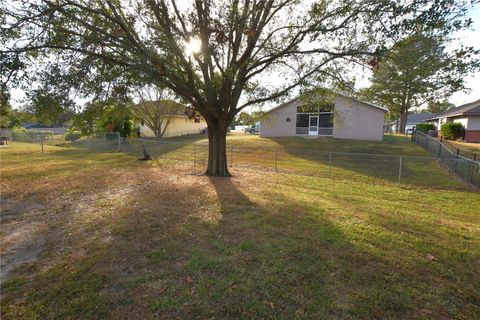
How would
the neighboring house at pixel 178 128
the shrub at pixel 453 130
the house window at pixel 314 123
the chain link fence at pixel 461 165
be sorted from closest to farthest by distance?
the chain link fence at pixel 461 165, the shrub at pixel 453 130, the house window at pixel 314 123, the neighboring house at pixel 178 128

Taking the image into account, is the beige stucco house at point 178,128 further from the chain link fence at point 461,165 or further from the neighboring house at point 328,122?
the chain link fence at point 461,165

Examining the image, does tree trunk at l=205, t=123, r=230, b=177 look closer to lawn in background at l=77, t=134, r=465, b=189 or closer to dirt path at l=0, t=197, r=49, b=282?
lawn in background at l=77, t=134, r=465, b=189

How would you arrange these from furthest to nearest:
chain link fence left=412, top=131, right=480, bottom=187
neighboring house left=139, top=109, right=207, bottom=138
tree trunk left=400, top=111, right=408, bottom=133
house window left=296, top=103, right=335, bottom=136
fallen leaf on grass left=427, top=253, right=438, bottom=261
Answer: tree trunk left=400, top=111, right=408, bottom=133
neighboring house left=139, top=109, right=207, bottom=138
house window left=296, top=103, right=335, bottom=136
chain link fence left=412, top=131, right=480, bottom=187
fallen leaf on grass left=427, top=253, right=438, bottom=261

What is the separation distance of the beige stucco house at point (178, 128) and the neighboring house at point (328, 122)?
507 inches

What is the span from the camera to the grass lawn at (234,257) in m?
2.69

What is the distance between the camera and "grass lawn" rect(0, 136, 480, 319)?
8.82 ft

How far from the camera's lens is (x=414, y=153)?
59.0ft

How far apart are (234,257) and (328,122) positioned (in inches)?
970

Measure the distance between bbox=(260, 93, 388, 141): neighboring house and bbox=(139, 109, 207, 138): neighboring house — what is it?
12.9 m

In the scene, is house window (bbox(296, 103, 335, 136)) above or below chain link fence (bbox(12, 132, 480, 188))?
above

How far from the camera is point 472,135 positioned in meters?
22.7

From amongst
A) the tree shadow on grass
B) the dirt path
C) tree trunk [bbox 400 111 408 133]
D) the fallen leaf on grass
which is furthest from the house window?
the dirt path

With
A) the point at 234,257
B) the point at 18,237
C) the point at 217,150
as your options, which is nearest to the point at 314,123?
the point at 217,150

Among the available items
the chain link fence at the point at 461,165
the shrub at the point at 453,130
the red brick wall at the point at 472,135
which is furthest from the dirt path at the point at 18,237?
the shrub at the point at 453,130
